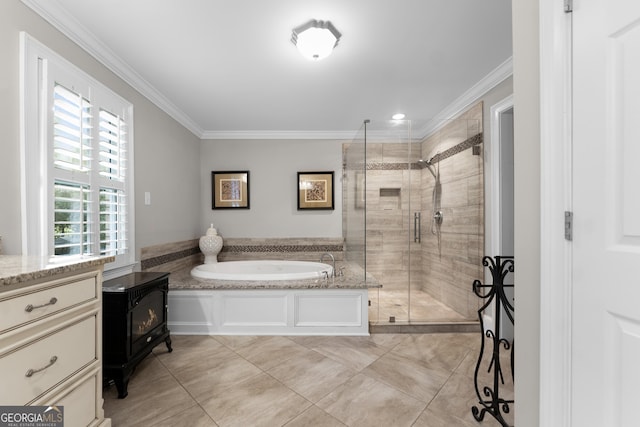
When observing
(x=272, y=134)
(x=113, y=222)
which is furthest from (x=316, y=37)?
(x=272, y=134)

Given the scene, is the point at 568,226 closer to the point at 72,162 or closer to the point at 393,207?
the point at 393,207

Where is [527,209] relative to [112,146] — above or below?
below

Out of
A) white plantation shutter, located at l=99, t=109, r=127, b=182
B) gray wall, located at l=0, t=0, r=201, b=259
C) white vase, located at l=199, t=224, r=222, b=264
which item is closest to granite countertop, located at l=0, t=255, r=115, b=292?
gray wall, located at l=0, t=0, r=201, b=259

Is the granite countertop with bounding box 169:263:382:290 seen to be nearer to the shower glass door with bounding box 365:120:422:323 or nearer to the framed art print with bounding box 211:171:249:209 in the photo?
the shower glass door with bounding box 365:120:422:323

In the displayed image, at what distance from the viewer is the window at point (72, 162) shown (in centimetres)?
162

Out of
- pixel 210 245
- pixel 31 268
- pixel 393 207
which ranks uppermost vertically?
pixel 393 207

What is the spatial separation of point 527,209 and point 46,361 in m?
1.87

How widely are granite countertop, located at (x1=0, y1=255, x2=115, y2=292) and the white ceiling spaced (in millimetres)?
1468

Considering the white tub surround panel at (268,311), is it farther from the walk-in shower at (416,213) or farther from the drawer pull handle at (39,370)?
the drawer pull handle at (39,370)

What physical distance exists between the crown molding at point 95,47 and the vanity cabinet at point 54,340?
1.56 meters

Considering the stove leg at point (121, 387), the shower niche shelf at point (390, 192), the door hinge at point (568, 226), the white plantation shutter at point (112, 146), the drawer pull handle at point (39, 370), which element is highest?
the white plantation shutter at point (112, 146)

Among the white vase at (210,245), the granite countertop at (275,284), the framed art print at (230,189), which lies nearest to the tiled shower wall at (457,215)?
the granite countertop at (275,284)

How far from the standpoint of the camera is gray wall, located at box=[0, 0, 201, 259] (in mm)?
1502

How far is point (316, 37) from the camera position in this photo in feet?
6.10
